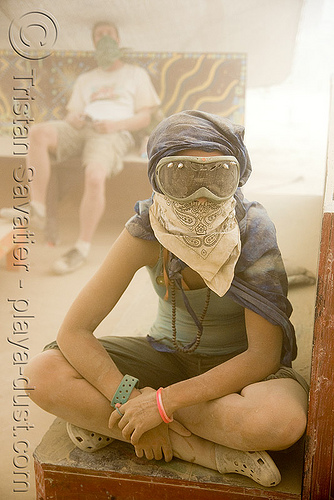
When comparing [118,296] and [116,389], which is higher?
[118,296]

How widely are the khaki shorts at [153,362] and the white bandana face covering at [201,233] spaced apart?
0.33 m

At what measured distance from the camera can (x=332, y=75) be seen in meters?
1.68

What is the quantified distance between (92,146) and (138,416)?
837mm

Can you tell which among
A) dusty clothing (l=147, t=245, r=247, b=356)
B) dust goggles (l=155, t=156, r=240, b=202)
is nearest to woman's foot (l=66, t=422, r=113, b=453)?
dusty clothing (l=147, t=245, r=247, b=356)

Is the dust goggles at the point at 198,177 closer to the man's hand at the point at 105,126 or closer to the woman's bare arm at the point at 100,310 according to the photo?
the woman's bare arm at the point at 100,310

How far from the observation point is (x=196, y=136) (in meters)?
1.51

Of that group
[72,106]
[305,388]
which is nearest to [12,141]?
[72,106]

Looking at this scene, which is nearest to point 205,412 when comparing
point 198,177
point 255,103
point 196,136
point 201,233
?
point 201,233

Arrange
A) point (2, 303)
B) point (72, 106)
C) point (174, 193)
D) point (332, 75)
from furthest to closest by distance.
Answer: point (2, 303)
point (72, 106)
point (332, 75)
point (174, 193)

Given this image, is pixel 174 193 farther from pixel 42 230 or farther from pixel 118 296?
pixel 42 230

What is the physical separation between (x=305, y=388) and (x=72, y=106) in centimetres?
111

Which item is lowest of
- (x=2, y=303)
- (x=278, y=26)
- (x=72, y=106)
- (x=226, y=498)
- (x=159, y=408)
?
(x=226, y=498)

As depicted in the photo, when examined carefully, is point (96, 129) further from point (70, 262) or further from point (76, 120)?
point (70, 262)

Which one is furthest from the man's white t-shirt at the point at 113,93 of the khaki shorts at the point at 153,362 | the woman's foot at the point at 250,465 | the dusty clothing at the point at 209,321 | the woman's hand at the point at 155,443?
the woman's foot at the point at 250,465
